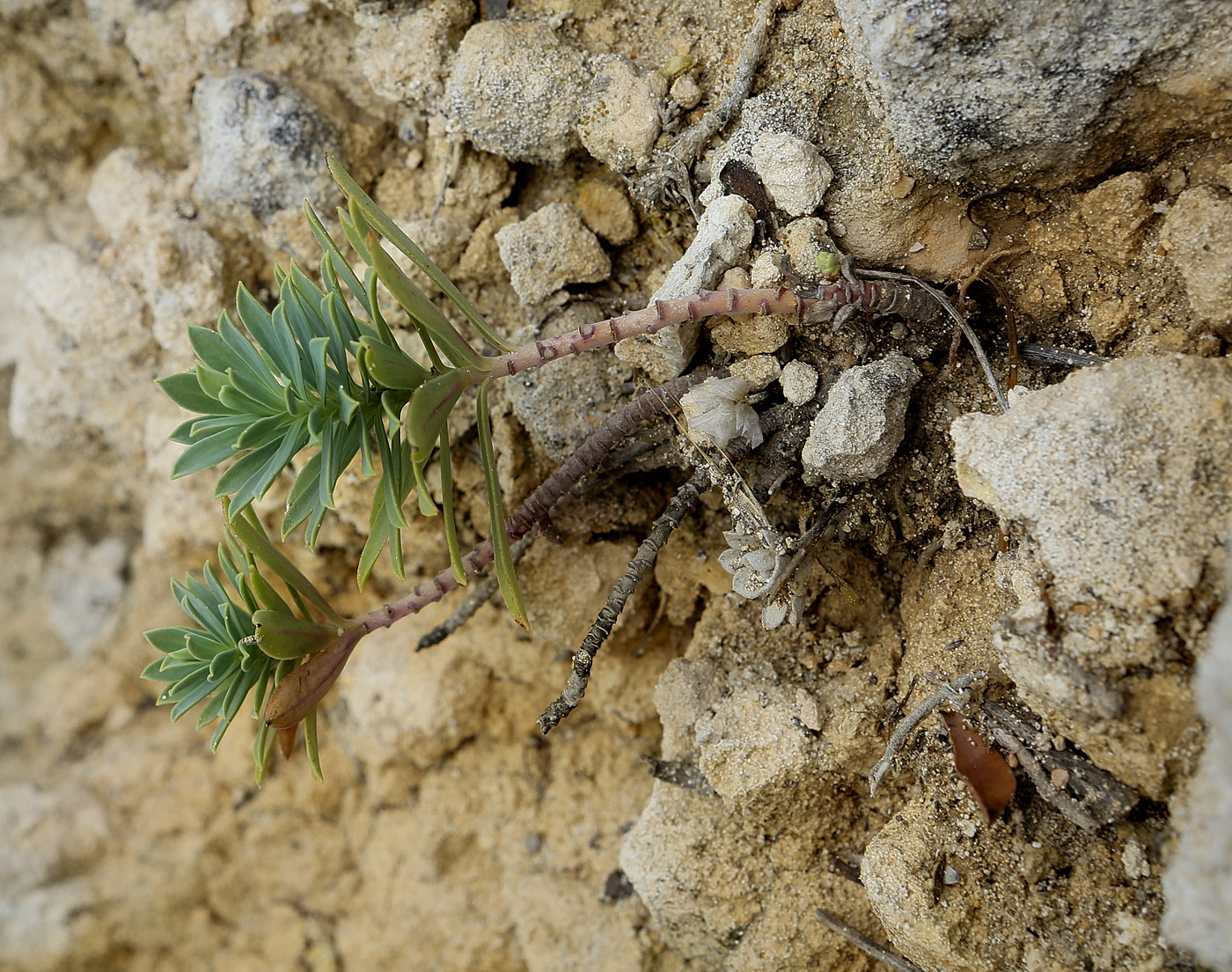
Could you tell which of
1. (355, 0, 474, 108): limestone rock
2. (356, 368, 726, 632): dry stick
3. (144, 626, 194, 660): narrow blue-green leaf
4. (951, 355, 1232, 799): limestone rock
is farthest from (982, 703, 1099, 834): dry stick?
(355, 0, 474, 108): limestone rock

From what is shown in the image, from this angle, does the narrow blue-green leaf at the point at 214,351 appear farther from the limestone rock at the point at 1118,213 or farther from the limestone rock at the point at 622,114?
the limestone rock at the point at 1118,213

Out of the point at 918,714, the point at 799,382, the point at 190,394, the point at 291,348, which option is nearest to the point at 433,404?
the point at 291,348

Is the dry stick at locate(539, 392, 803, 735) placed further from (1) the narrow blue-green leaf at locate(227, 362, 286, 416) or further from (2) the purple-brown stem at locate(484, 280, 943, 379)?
(1) the narrow blue-green leaf at locate(227, 362, 286, 416)

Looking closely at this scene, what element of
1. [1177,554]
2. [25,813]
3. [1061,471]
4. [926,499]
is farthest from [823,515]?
[25,813]

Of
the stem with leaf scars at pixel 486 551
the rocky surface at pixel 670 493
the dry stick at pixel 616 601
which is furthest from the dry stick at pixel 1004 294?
the dry stick at pixel 616 601

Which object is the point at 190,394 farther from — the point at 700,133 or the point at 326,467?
the point at 700,133

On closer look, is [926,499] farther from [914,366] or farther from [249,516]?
[249,516]
